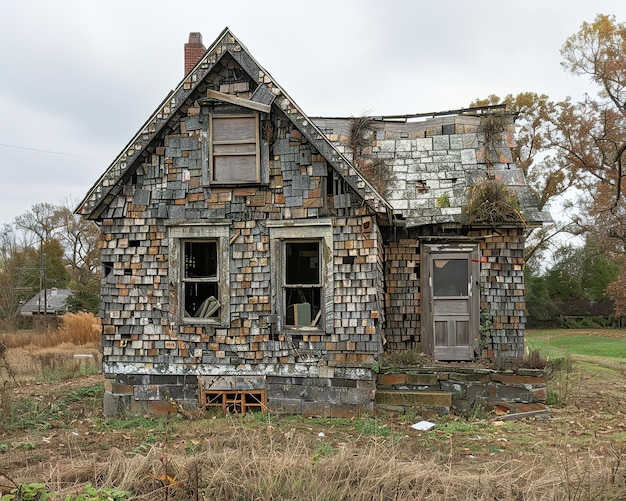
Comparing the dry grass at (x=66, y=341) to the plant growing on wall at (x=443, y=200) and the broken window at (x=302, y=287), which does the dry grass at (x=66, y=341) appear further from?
the plant growing on wall at (x=443, y=200)

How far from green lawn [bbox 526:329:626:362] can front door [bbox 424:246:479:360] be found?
822 cm

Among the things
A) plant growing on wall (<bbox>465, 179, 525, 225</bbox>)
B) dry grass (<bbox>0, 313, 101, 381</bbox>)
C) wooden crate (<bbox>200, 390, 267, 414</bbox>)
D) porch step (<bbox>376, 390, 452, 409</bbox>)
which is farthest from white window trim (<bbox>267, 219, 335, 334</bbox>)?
dry grass (<bbox>0, 313, 101, 381</bbox>)

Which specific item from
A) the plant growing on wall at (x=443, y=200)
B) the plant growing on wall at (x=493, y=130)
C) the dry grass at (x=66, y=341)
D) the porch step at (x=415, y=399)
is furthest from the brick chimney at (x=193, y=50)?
the dry grass at (x=66, y=341)

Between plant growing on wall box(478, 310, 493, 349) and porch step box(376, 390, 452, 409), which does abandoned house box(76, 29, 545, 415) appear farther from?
plant growing on wall box(478, 310, 493, 349)

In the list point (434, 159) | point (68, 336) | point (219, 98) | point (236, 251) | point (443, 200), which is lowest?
point (68, 336)

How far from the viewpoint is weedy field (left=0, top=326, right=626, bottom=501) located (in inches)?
208

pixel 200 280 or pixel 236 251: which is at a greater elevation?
pixel 236 251

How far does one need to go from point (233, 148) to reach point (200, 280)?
254 cm

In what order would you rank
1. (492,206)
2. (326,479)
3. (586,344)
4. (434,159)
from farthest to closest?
(586,344) → (434,159) → (492,206) → (326,479)

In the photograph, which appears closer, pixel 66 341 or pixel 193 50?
pixel 193 50

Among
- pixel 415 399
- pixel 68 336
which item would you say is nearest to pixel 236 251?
pixel 415 399

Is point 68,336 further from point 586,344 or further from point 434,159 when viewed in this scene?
point 586,344

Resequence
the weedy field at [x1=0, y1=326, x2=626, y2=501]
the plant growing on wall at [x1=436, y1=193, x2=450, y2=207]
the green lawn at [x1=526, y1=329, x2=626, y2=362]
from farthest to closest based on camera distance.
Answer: the green lawn at [x1=526, y1=329, x2=626, y2=362], the plant growing on wall at [x1=436, y1=193, x2=450, y2=207], the weedy field at [x1=0, y1=326, x2=626, y2=501]

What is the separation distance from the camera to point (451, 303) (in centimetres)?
1220
